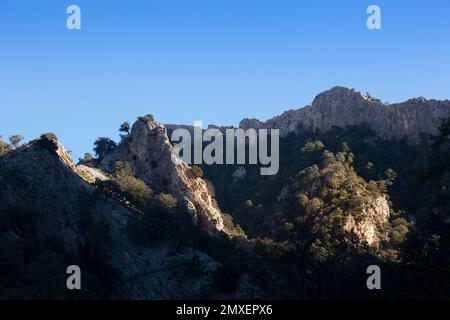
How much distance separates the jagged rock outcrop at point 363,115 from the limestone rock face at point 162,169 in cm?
6360

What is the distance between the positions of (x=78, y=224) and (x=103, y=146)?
4223 centimetres

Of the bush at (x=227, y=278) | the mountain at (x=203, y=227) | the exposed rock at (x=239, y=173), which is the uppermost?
the exposed rock at (x=239, y=173)

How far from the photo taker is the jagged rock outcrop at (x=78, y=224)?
185 feet

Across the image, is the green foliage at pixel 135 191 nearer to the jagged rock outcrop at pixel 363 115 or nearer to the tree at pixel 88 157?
the tree at pixel 88 157

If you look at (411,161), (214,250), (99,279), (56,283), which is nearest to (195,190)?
(214,250)

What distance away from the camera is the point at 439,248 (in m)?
44.9

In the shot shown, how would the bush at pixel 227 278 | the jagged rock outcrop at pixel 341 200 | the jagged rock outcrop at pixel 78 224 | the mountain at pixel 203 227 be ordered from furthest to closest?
the jagged rock outcrop at pixel 341 200 < the bush at pixel 227 278 < the jagged rock outcrop at pixel 78 224 < the mountain at pixel 203 227

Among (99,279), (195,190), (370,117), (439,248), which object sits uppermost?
(370,117)

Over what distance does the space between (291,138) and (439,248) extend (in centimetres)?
10275

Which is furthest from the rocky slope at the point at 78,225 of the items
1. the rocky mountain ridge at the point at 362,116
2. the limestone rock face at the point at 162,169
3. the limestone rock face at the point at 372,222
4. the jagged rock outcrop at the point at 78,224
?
the rocky mountain ridge at the point at 362,116

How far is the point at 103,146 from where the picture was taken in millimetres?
102750

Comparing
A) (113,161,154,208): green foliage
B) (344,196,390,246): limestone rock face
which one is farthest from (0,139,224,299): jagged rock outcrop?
(344,196,390,246): limestone rock face
